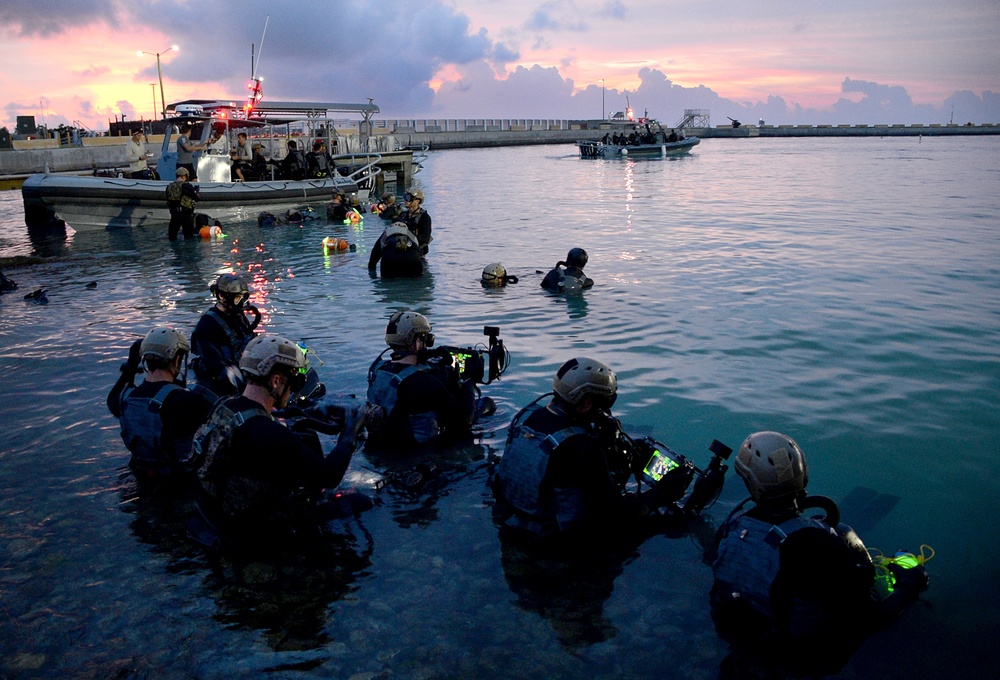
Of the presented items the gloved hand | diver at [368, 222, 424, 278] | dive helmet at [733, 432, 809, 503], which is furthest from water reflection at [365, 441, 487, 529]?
diver at [368, 222, 424, 278]

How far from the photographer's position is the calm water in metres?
4.43

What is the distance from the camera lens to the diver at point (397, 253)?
1555 centimetres

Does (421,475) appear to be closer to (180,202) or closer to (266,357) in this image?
(266,357)

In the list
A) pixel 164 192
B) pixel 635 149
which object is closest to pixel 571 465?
pixel 164 192

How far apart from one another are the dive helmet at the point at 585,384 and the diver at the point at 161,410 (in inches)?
114

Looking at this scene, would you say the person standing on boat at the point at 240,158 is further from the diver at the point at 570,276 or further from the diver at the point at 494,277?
the diver at the point at 570,276

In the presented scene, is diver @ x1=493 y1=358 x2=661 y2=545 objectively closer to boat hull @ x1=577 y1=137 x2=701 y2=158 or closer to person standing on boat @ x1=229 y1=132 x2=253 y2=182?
person standing on boat @ x1=229 y1=132 x2=253 y2=182

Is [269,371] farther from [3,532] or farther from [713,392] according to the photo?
[713,392]

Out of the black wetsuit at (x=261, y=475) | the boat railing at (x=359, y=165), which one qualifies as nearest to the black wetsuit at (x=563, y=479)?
the black wetsuit at (x=261, y=475)

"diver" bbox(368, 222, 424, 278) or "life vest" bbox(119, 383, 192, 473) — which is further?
"diver" bbox(368, 222, 424, 278)

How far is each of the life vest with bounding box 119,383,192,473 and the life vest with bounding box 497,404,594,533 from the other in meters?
2.70

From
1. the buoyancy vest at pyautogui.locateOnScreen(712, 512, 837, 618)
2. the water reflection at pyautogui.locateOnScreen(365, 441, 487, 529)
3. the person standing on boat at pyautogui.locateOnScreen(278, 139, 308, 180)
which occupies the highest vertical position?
the person standing on boat at pyautogui.locateOnScreen(278, 139, 308, 180)

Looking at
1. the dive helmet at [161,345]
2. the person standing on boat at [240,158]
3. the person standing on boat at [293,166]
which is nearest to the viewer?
the dive helmet at [161,345]

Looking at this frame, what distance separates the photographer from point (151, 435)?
5.98m
